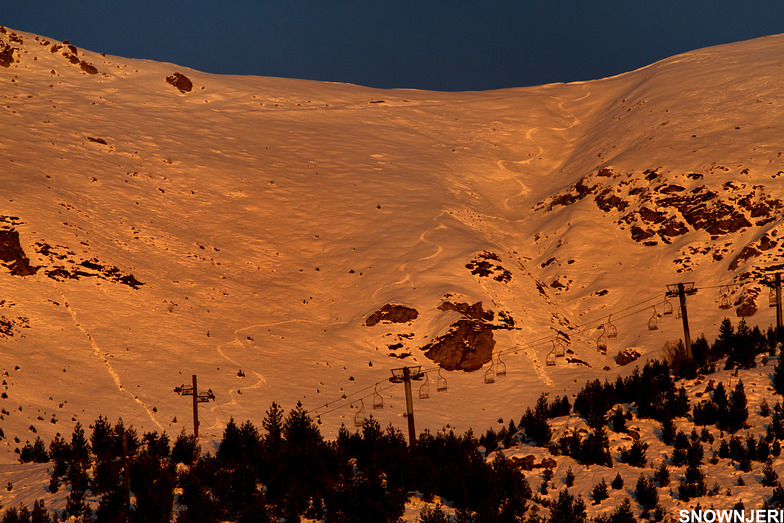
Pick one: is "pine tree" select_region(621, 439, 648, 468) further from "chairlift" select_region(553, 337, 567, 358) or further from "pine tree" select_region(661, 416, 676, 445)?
"chairlift" select_region(553, 337, 567, 358)

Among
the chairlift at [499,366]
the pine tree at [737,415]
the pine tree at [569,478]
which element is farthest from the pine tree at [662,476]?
the chairlift at [499,366]

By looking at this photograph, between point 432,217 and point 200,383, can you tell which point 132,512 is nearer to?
point 200,383

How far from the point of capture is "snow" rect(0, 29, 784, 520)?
167ft

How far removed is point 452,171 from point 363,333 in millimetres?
33739

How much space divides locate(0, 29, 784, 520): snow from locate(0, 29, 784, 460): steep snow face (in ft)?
0.80

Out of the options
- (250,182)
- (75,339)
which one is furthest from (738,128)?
(75,339)

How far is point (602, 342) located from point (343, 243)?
25.1m

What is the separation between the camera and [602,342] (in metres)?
60.3

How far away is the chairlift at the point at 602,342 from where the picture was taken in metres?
59.3

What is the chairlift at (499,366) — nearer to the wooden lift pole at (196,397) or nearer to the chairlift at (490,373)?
the chairlift at (490,373)

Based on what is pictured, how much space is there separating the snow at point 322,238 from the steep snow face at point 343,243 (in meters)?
0.24

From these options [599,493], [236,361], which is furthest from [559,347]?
[599,493]

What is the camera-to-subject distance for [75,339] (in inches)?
2025

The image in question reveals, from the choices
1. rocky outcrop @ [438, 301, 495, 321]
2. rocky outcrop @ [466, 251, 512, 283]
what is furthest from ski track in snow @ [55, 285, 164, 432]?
rocky outcrop @ [466, 251, 512, 283]
